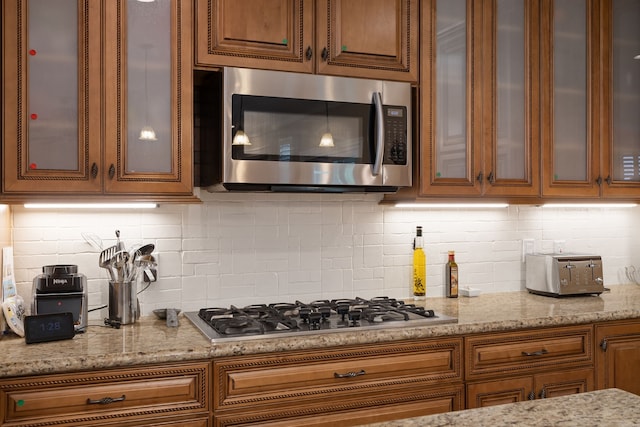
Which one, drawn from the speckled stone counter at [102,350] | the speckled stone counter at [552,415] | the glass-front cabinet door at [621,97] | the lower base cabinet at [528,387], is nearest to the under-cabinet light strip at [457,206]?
the glass-front cabinet door at [621,97]

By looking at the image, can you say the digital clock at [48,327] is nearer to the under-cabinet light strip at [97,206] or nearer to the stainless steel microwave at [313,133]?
the under-cabinet light strip at [97,206]

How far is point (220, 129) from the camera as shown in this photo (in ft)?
8.30

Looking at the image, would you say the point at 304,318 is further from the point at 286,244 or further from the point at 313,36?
the point at 313,36

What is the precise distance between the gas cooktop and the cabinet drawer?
0.58 feet

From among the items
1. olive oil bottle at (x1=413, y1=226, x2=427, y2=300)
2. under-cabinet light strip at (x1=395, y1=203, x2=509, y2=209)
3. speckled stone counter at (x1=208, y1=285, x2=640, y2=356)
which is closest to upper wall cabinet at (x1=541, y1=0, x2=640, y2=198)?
under-cabinet light strip at (x1=395, y1=203, x2=509, y2=209)

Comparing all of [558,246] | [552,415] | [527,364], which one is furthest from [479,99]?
[552,415]

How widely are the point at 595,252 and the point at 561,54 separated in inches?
49.6

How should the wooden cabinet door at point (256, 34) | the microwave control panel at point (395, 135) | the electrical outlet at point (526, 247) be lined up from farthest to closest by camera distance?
the electrical outlet at point (526, 247) < the microwave control panel at point (395, 135) < the wooden cabinet door at point (256, 34)

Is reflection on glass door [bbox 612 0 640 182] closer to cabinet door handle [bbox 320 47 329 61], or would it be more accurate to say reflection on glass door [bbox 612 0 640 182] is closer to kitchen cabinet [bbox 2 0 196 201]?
cabinet door handle [bbox 320 47 329 61]

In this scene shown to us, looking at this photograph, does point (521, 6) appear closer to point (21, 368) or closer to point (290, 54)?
point (290, 54)

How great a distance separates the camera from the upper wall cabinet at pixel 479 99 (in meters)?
2.89

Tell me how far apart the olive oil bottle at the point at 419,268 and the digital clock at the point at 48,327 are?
5.56 feet

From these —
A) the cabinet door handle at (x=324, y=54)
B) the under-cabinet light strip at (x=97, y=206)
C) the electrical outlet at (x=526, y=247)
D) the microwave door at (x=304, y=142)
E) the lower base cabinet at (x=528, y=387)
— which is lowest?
the lower base cabinet at (x=528, y=387)

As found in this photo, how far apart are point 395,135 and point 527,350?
111 centimetres
